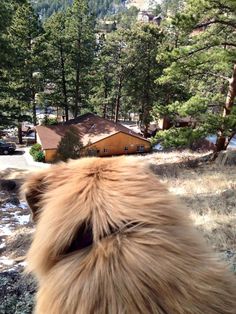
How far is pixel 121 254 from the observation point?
1138 millimetres

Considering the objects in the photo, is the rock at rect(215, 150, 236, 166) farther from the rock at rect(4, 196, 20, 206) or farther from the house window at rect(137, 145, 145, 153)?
the house window at rect(137, 145, 145, 153)

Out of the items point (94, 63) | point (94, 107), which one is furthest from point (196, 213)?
point (94, 107)

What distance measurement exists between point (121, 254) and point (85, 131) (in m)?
30.3

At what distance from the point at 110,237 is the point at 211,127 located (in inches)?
511

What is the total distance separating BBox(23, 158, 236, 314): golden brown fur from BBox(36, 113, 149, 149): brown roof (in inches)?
1100

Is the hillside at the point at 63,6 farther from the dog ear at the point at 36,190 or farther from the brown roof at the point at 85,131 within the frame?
the dog ear at the point at 36,190

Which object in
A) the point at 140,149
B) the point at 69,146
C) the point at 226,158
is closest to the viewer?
the point at 226,158

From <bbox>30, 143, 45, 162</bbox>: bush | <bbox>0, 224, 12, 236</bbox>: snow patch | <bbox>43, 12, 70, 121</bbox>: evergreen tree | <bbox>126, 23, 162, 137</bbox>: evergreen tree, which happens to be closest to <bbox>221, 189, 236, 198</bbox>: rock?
<bbox>0, 224, 12, 236</bbox>: snow patch

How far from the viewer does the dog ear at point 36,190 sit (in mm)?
1390

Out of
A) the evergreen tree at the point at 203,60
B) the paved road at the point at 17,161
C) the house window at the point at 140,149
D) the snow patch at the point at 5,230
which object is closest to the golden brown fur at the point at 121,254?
the snow patch at the point at 5,230

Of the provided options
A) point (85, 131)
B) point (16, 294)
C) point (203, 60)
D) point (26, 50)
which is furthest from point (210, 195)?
point (26, 50)

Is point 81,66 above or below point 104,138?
above

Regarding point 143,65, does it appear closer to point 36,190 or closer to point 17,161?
point 17,161

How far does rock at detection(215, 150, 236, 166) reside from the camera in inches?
601
